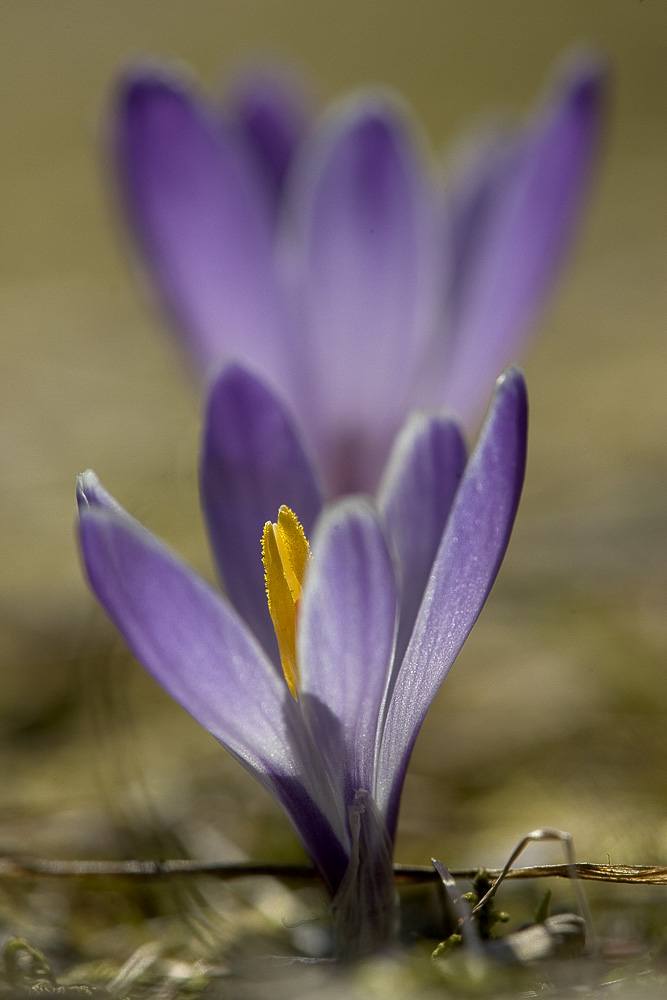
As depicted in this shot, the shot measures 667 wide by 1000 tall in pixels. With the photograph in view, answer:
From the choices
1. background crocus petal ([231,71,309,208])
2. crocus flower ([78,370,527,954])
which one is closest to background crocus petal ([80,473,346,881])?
Result: crocus flower ([78,370,527,954])

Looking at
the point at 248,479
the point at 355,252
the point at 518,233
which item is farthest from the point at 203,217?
the point at 248,479

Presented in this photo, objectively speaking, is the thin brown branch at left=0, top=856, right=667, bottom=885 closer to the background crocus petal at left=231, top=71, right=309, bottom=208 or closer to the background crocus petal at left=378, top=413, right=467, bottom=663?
the background crocus petal at left=378, top=413, right=467, bottom=663

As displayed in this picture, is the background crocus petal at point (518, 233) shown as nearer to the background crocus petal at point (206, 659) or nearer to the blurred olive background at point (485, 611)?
the blurred olive background at point (485, 611)

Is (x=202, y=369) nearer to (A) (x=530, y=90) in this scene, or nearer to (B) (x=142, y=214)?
(B) (x=142, y=214)

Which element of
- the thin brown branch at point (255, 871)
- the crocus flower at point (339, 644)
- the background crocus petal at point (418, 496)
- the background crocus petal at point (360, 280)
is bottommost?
the thin brown branch at point (255, 871)

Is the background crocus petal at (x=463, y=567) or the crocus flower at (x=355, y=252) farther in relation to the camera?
the crocus flower at (x=355, y=252)

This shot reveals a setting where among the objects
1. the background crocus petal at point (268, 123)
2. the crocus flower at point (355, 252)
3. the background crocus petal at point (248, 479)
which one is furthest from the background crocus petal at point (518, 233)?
the background crocus petal at point (248, 479)

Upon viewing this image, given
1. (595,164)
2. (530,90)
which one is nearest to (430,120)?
(530,90)
